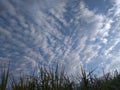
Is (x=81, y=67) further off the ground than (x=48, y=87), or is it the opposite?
(x=81, y=67)

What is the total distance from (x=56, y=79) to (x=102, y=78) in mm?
4740

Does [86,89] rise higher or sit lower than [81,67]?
lower

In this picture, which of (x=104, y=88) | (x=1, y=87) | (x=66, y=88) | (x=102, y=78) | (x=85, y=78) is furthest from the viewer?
(x=102, y=78)

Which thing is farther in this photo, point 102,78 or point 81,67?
point 102,78

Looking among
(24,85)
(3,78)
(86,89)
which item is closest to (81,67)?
(86,89)

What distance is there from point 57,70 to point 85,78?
84.4 inches

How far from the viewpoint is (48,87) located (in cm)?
753

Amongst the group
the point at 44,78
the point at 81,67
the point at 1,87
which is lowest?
the point at 1,87

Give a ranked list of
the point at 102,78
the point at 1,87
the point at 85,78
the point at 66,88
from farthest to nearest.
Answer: the point at 102,78, the point at 85,78, the point at 66,88, the point at 1,87

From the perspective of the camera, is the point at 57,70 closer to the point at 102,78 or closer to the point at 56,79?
the point at 56,79

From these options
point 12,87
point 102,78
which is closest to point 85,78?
point 102,78

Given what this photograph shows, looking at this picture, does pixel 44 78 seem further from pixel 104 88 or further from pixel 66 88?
pixel 104 88

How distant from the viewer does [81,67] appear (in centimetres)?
912

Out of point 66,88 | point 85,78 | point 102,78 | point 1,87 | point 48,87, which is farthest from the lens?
point 102,78
